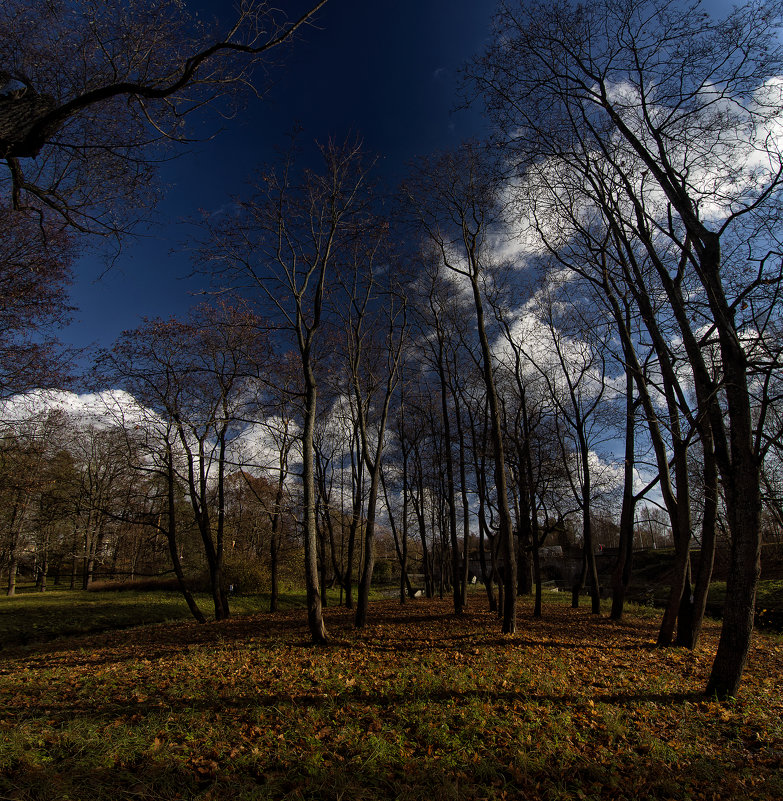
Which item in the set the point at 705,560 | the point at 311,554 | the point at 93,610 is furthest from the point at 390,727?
the point at 93,610

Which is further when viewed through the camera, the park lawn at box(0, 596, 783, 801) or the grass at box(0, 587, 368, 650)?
the grass at box(0, 587, 368, 650)

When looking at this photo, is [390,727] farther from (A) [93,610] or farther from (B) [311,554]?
(A) [93,610]

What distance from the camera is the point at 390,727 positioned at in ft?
13.9

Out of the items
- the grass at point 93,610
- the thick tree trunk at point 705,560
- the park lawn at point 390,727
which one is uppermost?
the thick tree trunk at point 705,560

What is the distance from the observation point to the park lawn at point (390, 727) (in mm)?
3256

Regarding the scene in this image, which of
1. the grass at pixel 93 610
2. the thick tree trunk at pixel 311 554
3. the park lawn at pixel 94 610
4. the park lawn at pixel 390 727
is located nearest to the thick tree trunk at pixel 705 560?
the park lawn at pixel 390 727

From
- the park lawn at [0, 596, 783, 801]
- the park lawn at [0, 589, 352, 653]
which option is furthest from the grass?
the park lawn at [0, 596, 783, 801]

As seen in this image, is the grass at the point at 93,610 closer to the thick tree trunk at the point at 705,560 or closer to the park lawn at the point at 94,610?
the park lawn at the point at 94,610

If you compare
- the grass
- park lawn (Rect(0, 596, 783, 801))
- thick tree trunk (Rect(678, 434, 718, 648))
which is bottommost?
the grass

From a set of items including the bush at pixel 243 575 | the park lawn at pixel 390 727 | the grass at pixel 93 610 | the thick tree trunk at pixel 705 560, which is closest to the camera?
the park lawn at pixel 390 727

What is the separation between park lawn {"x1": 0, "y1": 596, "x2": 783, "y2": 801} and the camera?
326cm

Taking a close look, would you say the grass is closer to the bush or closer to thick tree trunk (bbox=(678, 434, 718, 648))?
the bush

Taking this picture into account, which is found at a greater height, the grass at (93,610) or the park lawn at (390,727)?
the park lawn at (390,727)

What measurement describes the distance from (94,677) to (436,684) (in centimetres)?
523
